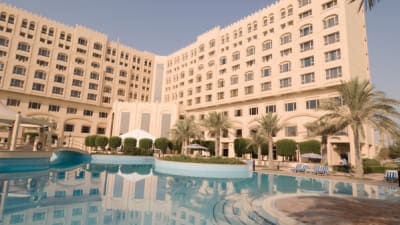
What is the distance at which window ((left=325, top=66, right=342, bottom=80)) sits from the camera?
1243 inches

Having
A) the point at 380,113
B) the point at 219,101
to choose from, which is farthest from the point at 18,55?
the point at 380,113

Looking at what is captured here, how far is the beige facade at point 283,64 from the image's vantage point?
106ft

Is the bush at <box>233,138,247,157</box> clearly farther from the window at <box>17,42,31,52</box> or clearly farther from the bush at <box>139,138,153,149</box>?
the window at <box>17,42,31,52</box>

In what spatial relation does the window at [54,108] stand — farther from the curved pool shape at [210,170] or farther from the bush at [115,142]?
the curved pool shape at [210,170]

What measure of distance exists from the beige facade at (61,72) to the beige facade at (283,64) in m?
21.0

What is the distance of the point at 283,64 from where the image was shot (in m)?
38.8

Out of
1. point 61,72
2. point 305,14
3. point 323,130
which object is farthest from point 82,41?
point 323,130

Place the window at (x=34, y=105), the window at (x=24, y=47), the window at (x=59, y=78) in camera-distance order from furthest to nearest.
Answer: the window at (x=59, y=78)
the window at (x=24, y=47)
the window at (x=34, y=105)

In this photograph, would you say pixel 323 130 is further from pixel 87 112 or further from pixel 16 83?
pixel 16 83

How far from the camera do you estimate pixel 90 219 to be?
785cm

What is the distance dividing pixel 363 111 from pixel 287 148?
1280 cm

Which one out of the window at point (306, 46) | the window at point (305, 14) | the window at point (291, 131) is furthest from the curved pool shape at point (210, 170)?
the window at point (305, 14)

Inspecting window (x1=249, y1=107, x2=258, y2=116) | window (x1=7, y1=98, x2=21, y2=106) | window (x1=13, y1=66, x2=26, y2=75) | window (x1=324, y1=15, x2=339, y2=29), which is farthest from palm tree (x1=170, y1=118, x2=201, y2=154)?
window (x1=13, y1=66, x2=26, y2=75)

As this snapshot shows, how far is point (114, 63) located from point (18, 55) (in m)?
19.8
